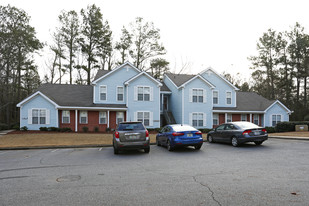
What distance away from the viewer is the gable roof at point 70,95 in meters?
23.0

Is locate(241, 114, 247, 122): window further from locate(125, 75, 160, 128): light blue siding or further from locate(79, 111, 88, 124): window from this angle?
locate(79, 111, 88, 124): window

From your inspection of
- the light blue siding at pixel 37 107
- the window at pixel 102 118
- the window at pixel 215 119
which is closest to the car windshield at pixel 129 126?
the window at pixel 102 118

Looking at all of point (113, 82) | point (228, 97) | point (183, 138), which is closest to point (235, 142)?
point (183, 138)

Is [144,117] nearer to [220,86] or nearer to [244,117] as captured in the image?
[220,86]

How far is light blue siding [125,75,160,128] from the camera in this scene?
24.0 meters

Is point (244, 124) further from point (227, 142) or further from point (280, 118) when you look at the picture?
point (280, 118)

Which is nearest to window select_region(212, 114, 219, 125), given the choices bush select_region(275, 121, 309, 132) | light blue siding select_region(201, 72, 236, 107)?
light blue siding select_region(201, 72, 236, 107)

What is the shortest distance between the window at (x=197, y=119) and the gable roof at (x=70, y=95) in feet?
29.3

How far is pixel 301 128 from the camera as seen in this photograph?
2094cm

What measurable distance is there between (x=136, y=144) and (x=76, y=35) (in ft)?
99.4

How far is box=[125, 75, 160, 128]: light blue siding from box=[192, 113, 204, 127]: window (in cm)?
477

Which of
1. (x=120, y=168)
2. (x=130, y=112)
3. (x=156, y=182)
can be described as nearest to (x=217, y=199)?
(x=156, y=182)

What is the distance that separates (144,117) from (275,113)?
1869 cm

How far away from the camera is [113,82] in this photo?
2422 cm
